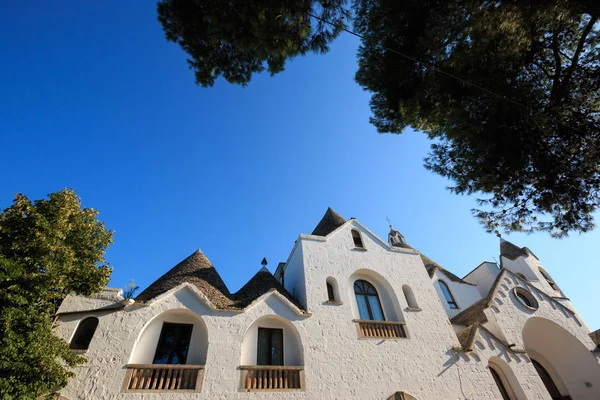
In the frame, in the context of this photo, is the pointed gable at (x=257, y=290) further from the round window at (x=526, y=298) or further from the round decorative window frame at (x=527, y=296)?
the round window at (x=526, y=298)

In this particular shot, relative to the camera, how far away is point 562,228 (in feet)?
33.8

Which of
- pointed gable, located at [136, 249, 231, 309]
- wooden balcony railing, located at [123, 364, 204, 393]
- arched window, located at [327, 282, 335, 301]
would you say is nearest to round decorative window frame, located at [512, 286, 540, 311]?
arched window, located at [327, 282, 335, 301]

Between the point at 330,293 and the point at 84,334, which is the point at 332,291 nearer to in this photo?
the point at 330,293

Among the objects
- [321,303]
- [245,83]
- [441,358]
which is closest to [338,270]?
[321,303]

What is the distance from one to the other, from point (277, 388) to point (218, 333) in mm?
2980

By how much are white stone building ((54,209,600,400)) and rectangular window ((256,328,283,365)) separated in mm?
41

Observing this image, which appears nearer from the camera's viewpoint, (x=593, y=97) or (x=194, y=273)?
(x=593, y=97)

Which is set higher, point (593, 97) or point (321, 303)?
point (593, 97)

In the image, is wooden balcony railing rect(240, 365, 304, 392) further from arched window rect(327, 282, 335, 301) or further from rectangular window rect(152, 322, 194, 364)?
arched window rect(327, 282, 335, 301)

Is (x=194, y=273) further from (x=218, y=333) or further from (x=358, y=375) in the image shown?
(x=358, y=375)

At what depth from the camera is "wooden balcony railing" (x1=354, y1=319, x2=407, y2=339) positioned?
12352mm

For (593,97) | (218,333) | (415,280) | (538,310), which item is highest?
(593,97)

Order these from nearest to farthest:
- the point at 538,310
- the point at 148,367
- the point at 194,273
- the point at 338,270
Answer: the point at 148,367, the point at 194,273, the point at 338,270, the point at 538,310

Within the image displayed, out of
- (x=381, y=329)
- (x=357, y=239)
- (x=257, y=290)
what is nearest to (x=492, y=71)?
(x=357, y=239)
